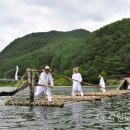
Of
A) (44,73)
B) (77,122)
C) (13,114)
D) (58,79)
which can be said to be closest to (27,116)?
(13,114)

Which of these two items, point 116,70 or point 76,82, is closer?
point 76,82

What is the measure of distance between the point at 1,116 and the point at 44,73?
8.46 meters

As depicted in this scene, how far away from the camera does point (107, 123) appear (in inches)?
863

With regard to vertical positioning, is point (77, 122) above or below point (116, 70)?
below

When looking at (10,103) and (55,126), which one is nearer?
(55,126)

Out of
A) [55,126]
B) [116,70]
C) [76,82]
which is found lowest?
[55,126]

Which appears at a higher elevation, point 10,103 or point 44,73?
point 44,73

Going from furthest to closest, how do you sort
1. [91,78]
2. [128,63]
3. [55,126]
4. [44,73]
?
1. [128,63]
2. [91,78]
3. [44,73]
4. [55,126]

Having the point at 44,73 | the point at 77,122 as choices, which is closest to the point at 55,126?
the point at 77,122

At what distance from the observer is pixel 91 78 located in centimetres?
17050

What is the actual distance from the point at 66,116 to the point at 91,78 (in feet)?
476

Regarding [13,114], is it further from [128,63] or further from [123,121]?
[128,63]

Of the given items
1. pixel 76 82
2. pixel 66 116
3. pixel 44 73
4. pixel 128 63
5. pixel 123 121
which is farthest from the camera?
pixel 128 63

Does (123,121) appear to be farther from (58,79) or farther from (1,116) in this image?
(58,79)
